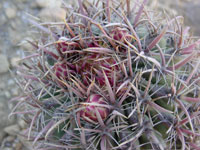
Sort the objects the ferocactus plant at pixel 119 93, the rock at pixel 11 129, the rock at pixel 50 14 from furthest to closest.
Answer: the rock at pixel 50 14, the rock at pixel 11 129, the ferocactus plant at pixel 119 93

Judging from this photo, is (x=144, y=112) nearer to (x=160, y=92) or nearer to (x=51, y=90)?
(x=160, y=92)

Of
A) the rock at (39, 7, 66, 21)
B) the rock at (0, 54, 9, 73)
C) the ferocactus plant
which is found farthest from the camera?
the rock at (39, 7, 66, 21)

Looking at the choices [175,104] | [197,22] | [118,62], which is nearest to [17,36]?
[118,62]

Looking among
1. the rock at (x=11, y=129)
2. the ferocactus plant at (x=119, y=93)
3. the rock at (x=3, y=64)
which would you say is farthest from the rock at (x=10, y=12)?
the ferocactus plant at (x=119, y=93)

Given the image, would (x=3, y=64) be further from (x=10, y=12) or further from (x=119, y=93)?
(x=119, y=93)

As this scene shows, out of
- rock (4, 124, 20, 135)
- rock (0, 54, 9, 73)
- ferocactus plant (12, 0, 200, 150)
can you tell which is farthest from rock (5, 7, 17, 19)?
ferocactus plant (12, 0, 200, 150)

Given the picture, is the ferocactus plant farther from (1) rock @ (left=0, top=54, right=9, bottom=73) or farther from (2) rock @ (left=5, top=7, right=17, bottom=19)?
(2) rock @ (left=5, top=7, right=17, bottom=19)

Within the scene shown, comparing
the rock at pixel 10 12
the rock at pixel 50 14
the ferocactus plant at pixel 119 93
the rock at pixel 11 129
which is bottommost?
the rock at pixel 11 129

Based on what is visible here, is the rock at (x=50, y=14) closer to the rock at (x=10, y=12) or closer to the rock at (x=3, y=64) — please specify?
the rock at (x=10, y=12)
